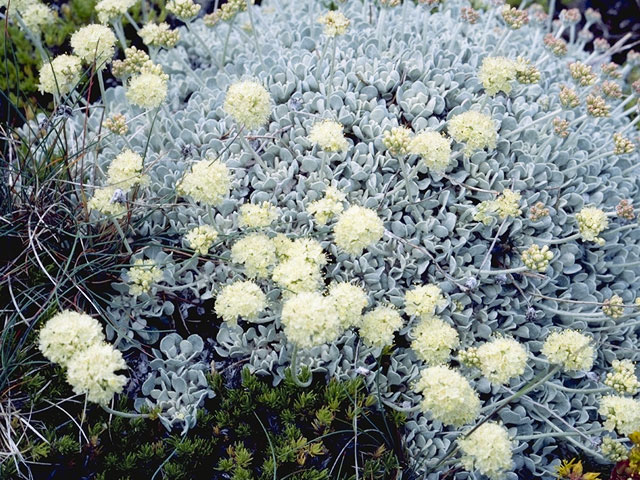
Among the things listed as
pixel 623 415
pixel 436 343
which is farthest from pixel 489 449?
pixel 623 415

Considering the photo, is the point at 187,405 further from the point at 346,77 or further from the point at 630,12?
the point at 630,12

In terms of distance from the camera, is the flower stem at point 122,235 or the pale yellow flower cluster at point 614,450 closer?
the pale yellow flower cluster at point 614,450

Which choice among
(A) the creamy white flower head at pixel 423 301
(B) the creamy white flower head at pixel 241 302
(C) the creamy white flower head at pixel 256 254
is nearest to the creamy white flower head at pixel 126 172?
(C) the creamy white flower head at pixel 256 254

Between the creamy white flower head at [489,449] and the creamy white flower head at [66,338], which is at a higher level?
the creamy white flower head at [66,338]

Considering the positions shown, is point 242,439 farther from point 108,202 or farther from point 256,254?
point 108,202

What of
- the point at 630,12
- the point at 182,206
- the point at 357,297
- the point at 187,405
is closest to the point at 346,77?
the point at 182,206

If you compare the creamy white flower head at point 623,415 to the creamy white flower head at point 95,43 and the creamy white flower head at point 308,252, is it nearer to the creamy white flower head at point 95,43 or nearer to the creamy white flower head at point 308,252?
the creamy white flower head at point 308,252
